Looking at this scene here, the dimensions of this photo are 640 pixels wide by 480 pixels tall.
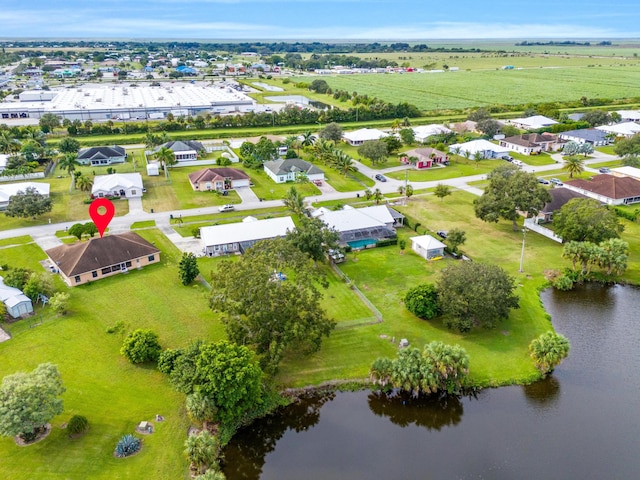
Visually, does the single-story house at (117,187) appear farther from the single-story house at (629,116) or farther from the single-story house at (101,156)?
the single-story house at (629,116)

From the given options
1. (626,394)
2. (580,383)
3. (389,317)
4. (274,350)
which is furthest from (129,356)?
(626,394)

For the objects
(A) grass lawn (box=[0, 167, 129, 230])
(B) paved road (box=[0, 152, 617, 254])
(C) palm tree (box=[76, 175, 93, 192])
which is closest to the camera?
(B) paved road (box=[0, 152, 617, 254])

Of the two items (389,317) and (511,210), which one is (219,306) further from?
(511,210)

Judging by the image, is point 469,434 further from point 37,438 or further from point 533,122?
point 533,122

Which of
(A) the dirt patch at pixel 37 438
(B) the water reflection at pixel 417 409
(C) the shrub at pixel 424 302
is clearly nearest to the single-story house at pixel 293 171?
(C) the shrub at pixel 424 302

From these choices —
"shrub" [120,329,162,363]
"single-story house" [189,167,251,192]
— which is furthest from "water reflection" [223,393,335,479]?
"single-story house" [189,167,251,192]

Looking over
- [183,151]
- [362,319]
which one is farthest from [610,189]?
[183,151]

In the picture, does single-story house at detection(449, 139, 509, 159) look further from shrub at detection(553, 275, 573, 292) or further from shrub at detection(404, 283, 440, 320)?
shrub at detection(404, 283, 440, 320)
